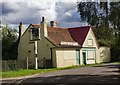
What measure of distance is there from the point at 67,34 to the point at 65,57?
6867 mm

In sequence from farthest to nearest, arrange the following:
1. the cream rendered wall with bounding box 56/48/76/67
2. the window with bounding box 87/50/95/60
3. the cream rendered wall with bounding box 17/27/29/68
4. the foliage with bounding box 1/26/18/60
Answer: the window with bounding box 87/50/95/60 → the foliage with bounding box 1/26/18/60 → the cream rendered wall with bounding box 17/27/29/68 → the cream rendered wall with bounding box 56/48/76/67

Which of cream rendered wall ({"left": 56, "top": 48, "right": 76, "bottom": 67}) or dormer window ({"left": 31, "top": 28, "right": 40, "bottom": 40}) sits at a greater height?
dormer window ({"left": 31, "top": 28, "right": 40, "bottom": 40})

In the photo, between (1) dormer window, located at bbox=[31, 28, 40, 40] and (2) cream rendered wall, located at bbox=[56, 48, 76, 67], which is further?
(1) dormer window, located at bbox=[31, 28, 40, 40]

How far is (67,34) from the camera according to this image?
158 ft

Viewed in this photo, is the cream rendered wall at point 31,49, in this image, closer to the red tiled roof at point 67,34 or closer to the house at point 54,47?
the house at point 54,47

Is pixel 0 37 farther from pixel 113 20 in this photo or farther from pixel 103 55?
pixel 113 20

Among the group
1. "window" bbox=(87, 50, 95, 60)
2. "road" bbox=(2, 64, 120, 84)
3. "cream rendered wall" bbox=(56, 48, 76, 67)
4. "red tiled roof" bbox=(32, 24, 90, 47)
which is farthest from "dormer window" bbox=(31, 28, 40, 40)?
"road" bbox=(2, 64, 120, 84)

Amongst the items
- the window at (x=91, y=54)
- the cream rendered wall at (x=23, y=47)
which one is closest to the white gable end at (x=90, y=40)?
the window at (x=91, y=54)

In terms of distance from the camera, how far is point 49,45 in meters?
41.7

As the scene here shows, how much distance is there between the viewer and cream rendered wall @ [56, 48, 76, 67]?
4103 centimetres

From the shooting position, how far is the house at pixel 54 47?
4116cm

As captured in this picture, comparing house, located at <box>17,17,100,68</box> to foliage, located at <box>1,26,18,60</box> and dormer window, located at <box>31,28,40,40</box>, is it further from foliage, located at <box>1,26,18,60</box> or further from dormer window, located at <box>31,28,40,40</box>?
foliage, located at <box>1,26,18,60</box>

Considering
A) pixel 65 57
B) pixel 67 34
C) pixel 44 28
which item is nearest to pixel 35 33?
pixel 44 28

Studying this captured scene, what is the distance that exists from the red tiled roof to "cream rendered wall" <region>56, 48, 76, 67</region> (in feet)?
3.79
